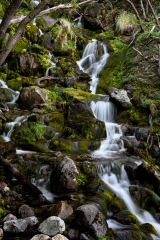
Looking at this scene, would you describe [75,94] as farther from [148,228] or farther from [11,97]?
[148,228]

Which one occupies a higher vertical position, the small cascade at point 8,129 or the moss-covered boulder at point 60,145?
the small cascade at point 8,129

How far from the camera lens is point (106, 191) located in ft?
20.8

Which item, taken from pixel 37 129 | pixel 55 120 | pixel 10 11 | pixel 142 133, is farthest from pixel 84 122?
pixel 10 11

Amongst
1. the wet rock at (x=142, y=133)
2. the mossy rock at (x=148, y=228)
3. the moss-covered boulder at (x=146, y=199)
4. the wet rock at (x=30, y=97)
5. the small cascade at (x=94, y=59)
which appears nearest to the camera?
the mossy rock at (x=148, y=228)

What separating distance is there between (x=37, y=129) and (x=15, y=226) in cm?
473

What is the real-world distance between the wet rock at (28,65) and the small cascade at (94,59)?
3.00 m

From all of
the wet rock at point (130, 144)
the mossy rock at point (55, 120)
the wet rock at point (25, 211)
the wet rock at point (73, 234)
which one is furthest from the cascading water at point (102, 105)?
the wet rock at point (73, 234)

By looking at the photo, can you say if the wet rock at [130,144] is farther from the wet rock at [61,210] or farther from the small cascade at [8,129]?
the wet rock at [61,210]

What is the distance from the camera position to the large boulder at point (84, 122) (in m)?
9.41

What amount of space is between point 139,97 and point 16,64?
613cm

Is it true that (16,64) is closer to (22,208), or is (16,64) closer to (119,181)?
(119,181)

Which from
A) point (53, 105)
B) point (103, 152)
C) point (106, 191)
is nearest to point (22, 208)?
point (106, 191)

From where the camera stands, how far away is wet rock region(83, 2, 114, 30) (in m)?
18.4

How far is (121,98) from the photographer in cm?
1102
